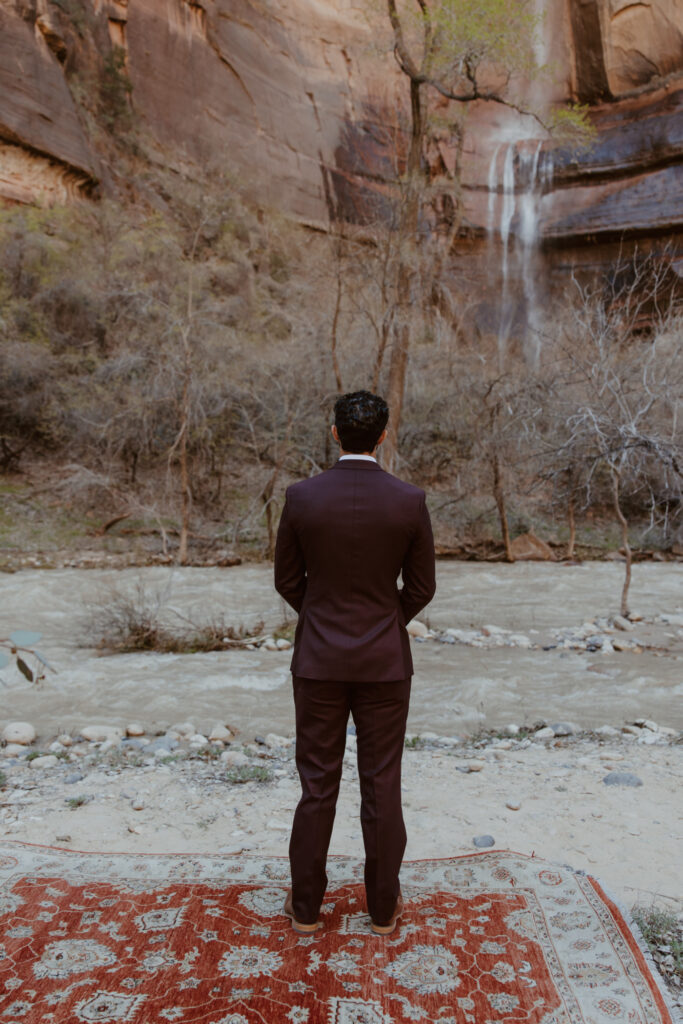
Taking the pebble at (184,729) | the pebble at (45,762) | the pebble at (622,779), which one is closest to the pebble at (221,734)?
the pebble at (184,729)

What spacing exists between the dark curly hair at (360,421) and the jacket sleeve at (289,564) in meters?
0.31

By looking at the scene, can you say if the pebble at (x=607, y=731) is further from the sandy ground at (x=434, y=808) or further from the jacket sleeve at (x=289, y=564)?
the jacket sleeve at (x=289, y=564)

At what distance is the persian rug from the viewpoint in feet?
6.73

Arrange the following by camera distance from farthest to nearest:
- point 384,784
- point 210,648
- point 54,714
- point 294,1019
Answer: point 210,648
point 54,714
point 384,784
point 294,1019

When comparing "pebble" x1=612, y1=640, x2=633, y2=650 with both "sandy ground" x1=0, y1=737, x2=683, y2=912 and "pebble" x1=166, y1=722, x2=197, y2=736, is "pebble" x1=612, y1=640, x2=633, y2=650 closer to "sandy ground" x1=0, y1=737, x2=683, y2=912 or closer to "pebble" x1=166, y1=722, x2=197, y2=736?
"sandy ground" x1=0, y1=737, x2=683, y2=912

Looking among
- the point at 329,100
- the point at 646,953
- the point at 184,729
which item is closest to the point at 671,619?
the point at 184,729

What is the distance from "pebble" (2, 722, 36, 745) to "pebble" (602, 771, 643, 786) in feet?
13.7

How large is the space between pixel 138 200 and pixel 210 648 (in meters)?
20.7

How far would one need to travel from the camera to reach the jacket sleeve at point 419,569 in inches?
96.4

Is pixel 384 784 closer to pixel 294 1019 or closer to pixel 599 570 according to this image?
pixel 294 1019

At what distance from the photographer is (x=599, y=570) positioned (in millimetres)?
14156

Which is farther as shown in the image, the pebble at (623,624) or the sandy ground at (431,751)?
the pebble at (623,624)

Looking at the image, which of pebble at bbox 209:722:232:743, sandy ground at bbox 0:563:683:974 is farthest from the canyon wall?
pebble at bbox 209:722:232:743

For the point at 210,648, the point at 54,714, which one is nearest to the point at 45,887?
the point at 54,714
